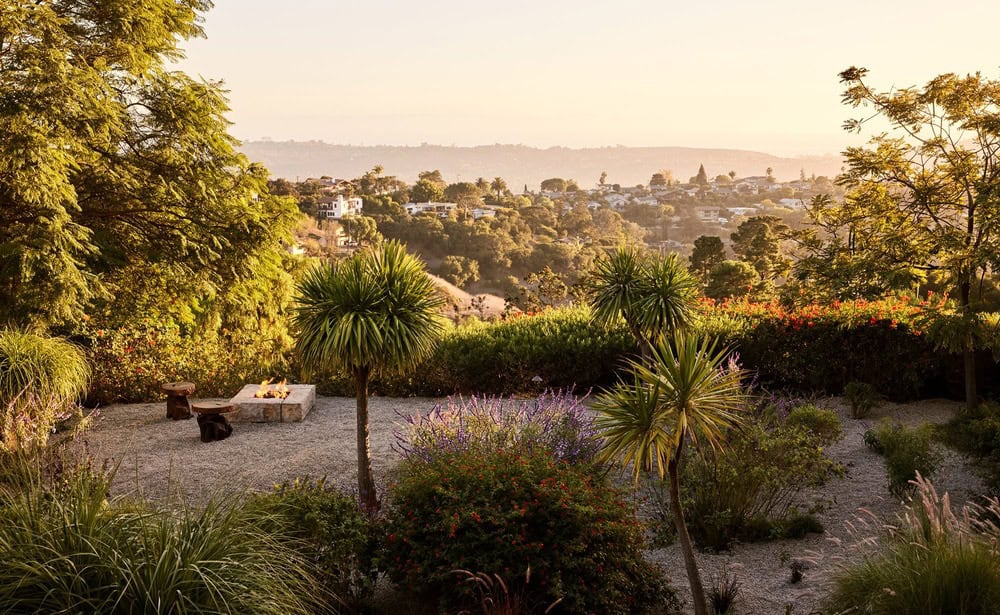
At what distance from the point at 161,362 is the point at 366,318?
21.7 ft

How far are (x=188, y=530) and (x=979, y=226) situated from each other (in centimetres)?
747

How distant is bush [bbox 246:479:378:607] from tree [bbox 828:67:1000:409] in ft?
20.1

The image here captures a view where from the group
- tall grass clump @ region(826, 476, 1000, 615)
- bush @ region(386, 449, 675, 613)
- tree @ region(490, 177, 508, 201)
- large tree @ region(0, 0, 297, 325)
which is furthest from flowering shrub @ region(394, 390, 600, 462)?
tree @ region(490, 177, 508, 201)

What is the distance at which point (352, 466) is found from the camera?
7375 mm

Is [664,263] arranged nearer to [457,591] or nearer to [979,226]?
[979,226]

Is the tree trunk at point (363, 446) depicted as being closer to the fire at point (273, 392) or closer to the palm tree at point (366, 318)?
the palm tree at point (366, 318)

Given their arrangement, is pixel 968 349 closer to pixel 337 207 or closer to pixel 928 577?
pixel 928 577

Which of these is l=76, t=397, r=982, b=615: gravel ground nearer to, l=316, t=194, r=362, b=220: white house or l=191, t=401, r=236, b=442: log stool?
l=191, t=401, r=236, b=442: log stool

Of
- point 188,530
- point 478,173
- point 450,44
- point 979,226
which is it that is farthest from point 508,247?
point 478,173

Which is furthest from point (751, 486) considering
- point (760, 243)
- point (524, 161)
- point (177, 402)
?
point (524, 161)

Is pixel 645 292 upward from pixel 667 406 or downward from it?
upward

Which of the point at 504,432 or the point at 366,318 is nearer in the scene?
the point at 366,318

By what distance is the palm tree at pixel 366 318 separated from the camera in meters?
5.55

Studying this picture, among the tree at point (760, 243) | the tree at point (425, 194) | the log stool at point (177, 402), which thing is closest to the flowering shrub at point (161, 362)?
the log stool at point (177, 402)
